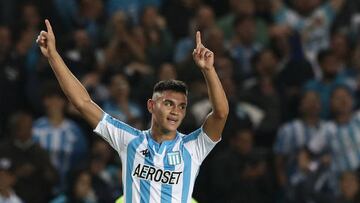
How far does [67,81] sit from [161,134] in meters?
0.79

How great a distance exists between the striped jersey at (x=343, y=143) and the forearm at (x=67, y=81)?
5.76 meters

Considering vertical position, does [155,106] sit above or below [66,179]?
below

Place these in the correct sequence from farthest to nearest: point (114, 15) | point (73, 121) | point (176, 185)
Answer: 1. point (114, 15)
2. point (73, 121)
3. point (176, 185)

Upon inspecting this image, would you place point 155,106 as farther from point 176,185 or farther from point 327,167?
point 327,167

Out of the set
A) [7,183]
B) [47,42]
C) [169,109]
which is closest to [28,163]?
[7,183]

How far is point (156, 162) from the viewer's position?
26.5 feet

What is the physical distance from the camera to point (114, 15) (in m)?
14.8

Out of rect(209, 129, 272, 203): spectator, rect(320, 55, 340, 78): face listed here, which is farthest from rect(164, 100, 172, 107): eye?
rect(320, 55, 340, 78): face

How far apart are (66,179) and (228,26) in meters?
3.55

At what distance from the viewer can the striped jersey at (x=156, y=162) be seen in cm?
801

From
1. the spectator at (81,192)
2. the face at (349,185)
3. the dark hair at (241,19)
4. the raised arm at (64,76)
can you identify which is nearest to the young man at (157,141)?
the raised arm at (64,76)

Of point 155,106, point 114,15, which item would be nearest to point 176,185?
point 155,106

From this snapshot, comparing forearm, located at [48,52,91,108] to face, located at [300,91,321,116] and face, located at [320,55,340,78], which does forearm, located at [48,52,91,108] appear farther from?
face, located at [320,55,340,78]

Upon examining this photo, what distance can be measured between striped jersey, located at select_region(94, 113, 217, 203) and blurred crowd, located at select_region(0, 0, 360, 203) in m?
4.19
